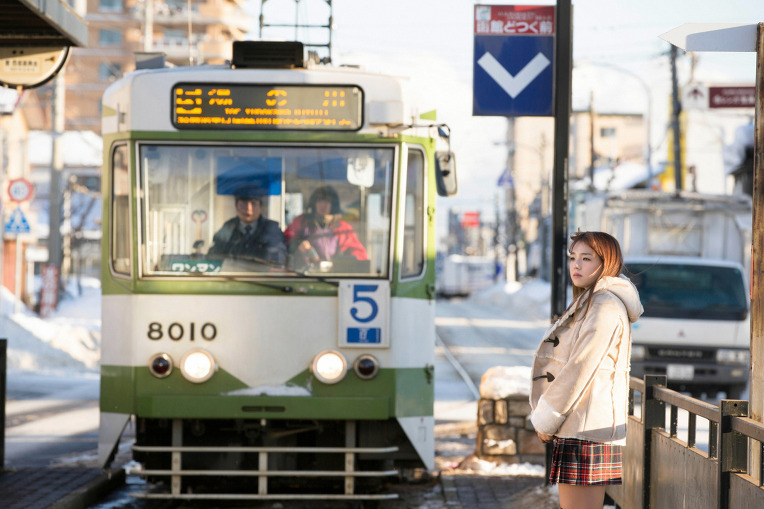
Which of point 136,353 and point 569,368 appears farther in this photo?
point 136,353

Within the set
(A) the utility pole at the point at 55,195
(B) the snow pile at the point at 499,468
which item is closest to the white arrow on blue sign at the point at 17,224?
(A) the utility pole at the point at 55,195

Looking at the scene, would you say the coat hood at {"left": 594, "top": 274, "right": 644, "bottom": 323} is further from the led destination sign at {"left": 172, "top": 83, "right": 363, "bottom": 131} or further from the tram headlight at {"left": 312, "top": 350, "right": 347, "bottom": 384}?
the led destination sign at {"left": 172, "top": 83, "right": 363, "bottom": 131}

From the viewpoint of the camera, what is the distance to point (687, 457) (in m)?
5.57

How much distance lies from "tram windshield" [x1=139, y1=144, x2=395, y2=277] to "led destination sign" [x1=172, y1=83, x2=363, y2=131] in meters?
0.17

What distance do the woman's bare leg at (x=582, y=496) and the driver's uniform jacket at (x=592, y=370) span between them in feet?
0.79

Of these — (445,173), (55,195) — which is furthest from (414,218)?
(55,195)

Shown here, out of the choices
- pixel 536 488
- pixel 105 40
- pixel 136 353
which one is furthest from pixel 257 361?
pixel 105 40

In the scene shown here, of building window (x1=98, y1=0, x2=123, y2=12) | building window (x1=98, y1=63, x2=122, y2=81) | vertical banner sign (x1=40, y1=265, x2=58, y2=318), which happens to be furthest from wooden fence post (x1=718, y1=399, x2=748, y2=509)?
building window (x1=98, y1=0, x2=123, y2=12)

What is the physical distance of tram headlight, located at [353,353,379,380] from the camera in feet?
24.4

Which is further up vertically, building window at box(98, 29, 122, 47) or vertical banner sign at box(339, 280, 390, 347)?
building window at box(98, 29, 122, 47)

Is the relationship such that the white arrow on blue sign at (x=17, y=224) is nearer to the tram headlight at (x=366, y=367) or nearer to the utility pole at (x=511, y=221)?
the tram headlight at (x=366, y=367)

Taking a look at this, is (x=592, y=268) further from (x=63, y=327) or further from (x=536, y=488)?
(x=63, y=327)

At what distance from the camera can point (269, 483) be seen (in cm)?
815

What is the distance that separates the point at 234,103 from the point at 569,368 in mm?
3809
